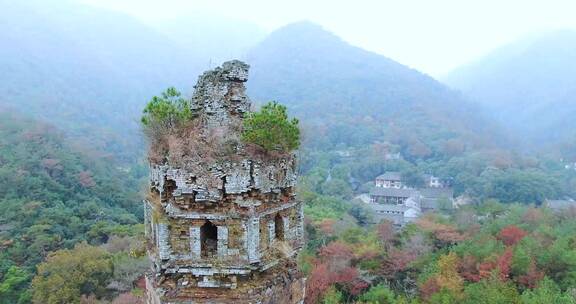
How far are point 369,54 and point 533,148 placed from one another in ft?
181

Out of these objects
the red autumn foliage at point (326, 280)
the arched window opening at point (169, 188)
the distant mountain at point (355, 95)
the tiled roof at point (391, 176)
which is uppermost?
the distant mountain at point (355, 95)

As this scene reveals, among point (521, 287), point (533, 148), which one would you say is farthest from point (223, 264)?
point (533, 148)

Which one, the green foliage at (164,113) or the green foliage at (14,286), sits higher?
the green foliage at (164,113)

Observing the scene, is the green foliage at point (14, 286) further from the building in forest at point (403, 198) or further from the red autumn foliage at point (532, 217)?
the red autumn foliage at point (532, 217)

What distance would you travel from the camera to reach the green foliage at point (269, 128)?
7621 mm

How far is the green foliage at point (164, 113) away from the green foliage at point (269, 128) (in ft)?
3.45

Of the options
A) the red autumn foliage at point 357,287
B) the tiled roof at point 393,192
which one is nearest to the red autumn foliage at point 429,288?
the red autumn foliage at point 357,287

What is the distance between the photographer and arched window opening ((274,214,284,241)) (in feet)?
27.1

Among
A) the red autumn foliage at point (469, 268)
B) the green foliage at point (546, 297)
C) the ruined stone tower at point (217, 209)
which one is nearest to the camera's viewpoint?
the ruined stone tower at point (217, 209)

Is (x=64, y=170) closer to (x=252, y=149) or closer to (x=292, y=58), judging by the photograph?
(x=252, y=149)

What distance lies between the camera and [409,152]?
78.2 metres

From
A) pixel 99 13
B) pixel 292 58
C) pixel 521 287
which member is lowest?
pixel 521 287

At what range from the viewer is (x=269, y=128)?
25.1ft

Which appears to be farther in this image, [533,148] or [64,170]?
[533,148]
